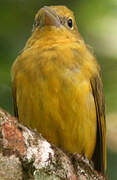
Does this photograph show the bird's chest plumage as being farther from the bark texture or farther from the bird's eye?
the bark texture

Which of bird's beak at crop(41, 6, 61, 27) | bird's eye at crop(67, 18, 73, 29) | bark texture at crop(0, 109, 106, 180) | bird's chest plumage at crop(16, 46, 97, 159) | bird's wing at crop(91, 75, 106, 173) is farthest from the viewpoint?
bird's eye at crop(67, 18, 73, 29)

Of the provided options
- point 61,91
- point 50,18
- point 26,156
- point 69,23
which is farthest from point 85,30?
point 26,156

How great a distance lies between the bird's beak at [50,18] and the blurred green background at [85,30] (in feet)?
0.29

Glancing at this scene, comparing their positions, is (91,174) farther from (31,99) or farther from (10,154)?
(31,99)

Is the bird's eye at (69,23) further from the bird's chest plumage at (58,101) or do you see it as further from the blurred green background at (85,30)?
the bird's chest plumage at (58,101)

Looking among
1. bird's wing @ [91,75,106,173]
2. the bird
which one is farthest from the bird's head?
bird's wing @ [91,75,106,173]

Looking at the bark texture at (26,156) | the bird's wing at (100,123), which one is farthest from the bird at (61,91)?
the bark texture at (26,156)

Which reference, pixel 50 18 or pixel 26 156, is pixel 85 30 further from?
pixel 26 156

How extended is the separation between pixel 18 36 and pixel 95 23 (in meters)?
0.84

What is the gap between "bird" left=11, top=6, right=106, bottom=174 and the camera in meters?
3.88

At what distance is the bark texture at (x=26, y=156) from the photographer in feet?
7.46

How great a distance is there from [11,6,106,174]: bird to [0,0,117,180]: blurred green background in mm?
89

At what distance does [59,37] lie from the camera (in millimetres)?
4469

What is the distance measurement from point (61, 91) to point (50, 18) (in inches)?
42.5
